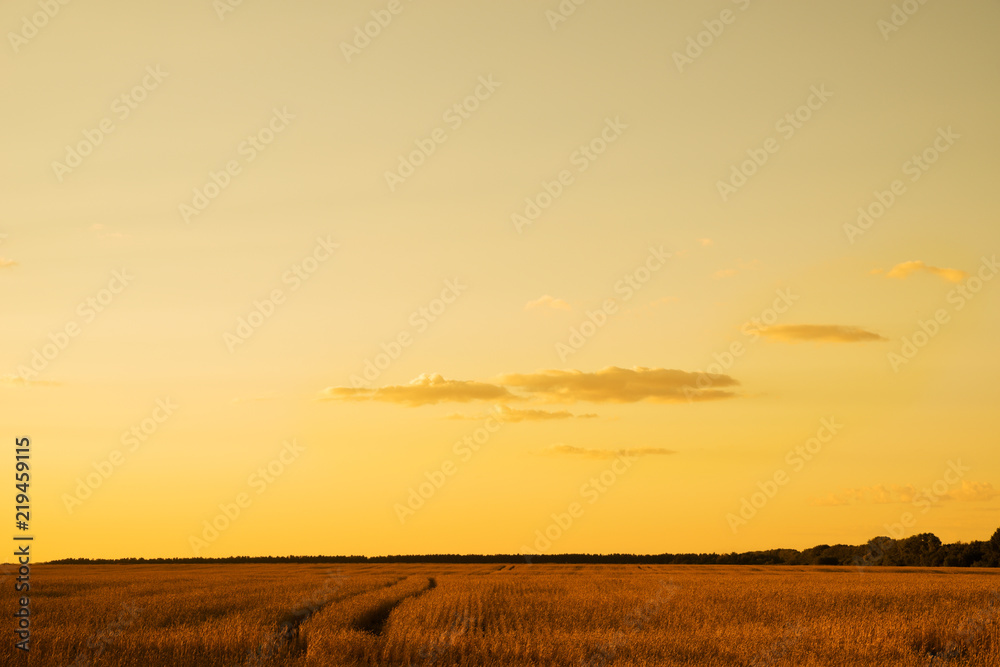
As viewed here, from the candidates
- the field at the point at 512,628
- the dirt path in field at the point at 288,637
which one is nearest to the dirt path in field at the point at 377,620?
the field at the point at 512,628

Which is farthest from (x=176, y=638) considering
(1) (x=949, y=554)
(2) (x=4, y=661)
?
(1) (x=949, y=554)

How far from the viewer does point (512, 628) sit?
23578 mm

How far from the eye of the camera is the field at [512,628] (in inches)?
717

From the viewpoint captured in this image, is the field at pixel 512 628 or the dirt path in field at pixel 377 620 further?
the dirt path in field at pixel 377 620

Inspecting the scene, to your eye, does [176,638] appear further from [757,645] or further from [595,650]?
[757,645]

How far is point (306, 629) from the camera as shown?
2141cm

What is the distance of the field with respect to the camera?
A: 1820 cm

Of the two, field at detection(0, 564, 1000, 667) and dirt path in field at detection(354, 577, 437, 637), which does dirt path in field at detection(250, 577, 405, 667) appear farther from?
dirt path in field at detection(354, 577, 437, 637)

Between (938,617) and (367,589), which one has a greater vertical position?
(367,589)

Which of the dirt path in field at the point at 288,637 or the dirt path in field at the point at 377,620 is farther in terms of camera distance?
the dirt path in field at the point at 377,620

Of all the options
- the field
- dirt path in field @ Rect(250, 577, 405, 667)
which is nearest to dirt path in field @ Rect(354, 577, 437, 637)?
the field

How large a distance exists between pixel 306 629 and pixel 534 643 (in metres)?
5.62

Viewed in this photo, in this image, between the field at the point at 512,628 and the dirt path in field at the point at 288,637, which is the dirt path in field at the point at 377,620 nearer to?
the field at the point at 512,628

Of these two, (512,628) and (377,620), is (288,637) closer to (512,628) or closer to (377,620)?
(377,620)
